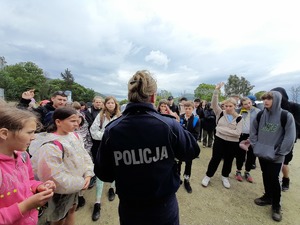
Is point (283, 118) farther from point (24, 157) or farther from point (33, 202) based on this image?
point (24, 157)

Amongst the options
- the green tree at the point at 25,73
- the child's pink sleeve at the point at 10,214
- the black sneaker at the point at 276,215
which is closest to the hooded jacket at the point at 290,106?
the black sneaker at the point at 276,215

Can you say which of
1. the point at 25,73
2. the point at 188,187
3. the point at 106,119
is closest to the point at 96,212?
the point at 106,119

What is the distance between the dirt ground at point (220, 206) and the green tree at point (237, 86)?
63361 millimetres

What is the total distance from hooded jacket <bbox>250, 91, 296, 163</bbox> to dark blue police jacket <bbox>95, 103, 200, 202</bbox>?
2.46 metres

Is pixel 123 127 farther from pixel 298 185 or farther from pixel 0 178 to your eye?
pixel 298 185

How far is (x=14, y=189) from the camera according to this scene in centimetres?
129

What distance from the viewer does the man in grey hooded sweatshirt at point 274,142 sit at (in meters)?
2.94

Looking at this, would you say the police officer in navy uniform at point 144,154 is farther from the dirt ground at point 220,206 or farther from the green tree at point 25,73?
the green tree at point 25,73

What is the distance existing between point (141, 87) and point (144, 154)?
1.82 ft

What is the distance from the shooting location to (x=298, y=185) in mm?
4301

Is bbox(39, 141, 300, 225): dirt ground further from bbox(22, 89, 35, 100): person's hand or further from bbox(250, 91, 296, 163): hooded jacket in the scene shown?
bbox(22, 89, 35, 100): person's hand

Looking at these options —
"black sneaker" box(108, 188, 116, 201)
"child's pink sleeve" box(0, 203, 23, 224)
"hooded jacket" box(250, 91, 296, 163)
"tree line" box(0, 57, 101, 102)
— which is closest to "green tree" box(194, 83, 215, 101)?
"tree line" box(0, 57, 101, 102)

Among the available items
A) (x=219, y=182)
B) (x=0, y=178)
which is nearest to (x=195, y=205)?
(x=219, y=182)

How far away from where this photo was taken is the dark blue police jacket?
53.0 inches
